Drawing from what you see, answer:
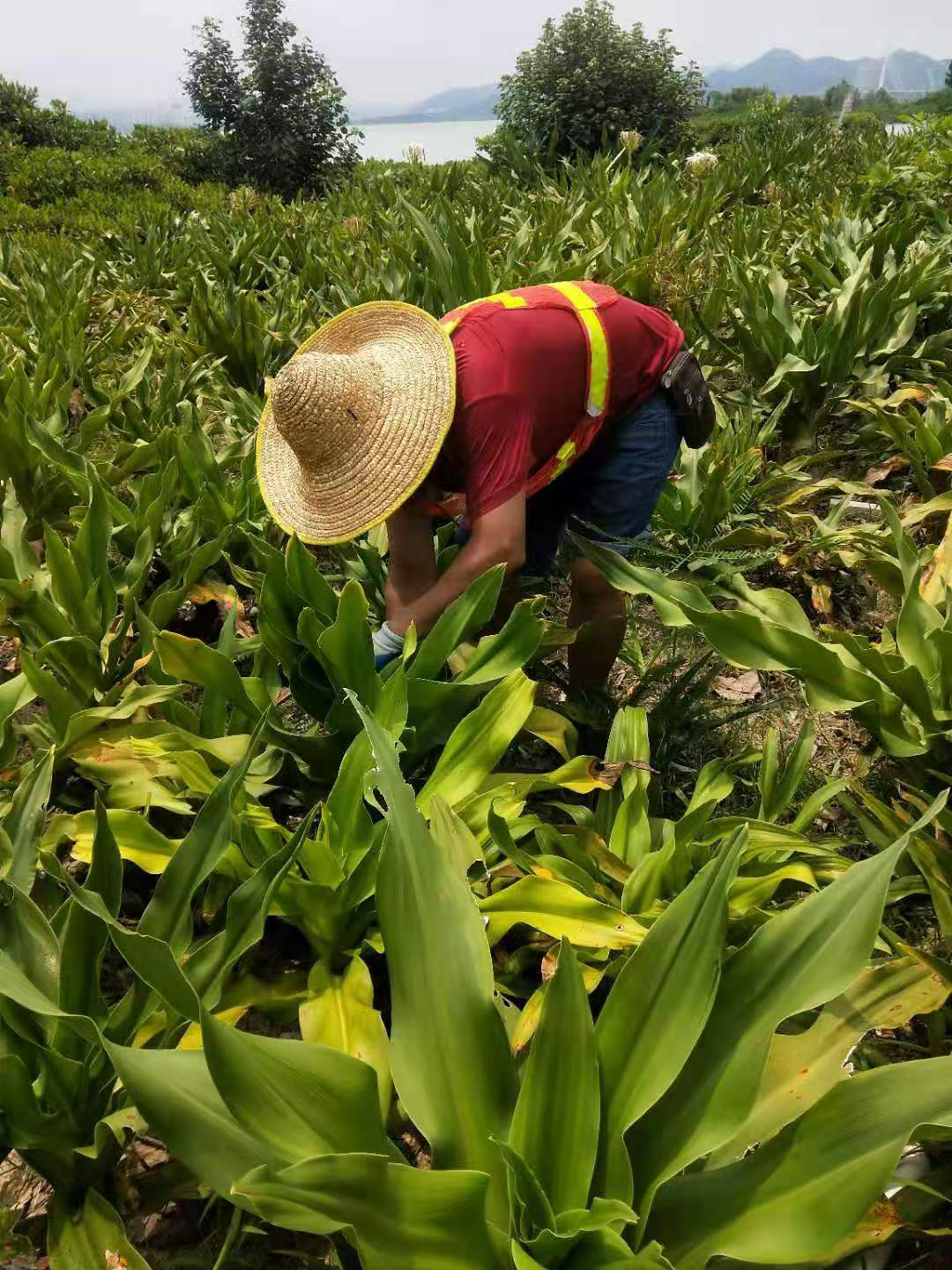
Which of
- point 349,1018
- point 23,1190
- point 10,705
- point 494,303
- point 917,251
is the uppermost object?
point 917,251

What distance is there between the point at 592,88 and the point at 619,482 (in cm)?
1126

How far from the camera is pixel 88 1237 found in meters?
1.11

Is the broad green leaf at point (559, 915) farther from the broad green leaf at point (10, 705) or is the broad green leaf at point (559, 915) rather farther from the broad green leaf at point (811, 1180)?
the broad green leaf at point (10, 705)

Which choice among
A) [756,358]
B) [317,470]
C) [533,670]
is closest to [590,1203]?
[317,470]

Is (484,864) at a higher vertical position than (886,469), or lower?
lower

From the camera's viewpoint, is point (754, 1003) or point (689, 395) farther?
point (689, 395)

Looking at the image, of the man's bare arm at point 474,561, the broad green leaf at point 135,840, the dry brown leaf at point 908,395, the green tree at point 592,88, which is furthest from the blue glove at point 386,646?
the green tree at point 592,88

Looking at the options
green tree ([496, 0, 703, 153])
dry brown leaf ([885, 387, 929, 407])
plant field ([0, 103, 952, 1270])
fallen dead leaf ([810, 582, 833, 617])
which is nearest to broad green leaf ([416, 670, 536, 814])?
plant field ([0, 103, 952, 1270])

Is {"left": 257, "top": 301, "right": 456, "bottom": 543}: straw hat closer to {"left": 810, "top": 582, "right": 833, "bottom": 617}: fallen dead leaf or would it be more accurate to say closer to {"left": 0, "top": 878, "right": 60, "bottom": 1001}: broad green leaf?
{"left": 0, "top": 878, "right": 60, "bottom": 1001}: broad green leaf

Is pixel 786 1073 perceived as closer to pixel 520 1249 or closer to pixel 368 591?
pixel 520 1249

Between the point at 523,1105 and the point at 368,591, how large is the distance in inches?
66.0

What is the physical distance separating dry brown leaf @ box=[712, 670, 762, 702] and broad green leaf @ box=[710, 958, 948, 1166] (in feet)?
3.59

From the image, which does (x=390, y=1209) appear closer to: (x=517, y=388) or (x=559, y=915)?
(x=559, y=915)

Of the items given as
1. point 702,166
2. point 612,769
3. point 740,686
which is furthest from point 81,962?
point 702,166
